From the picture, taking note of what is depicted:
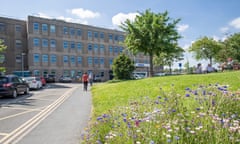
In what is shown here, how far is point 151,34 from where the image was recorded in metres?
31.2

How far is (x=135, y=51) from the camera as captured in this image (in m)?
32.7

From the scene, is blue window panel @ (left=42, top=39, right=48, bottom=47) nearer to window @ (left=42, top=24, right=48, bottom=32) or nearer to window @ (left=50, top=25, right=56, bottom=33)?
window @ (left=42, top=24, right=48, bottom=32)

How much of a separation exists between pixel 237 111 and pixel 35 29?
175 ft

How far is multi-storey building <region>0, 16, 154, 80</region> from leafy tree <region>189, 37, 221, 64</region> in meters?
23.4

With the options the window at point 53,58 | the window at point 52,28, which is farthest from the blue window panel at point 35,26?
the window at point 53,58

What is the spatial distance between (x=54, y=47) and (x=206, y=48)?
3546 cm

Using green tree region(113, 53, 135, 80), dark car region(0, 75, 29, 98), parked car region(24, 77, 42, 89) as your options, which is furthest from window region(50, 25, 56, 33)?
dark car region(0, 75, 29, 98)

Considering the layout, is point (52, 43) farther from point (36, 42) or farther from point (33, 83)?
point (33, 83)

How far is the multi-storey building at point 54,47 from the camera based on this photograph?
52.2 meters

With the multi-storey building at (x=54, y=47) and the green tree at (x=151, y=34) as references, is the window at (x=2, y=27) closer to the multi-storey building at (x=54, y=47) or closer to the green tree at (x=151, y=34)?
the multi-storey building at (x=54, y=47)

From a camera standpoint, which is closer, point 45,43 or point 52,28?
point 45,43

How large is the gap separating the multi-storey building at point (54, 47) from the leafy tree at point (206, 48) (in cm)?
2335

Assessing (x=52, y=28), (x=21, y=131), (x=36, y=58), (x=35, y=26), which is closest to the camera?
(x=21, y=131)

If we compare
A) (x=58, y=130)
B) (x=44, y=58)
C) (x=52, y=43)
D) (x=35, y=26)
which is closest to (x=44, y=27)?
(x=35, y=26)
